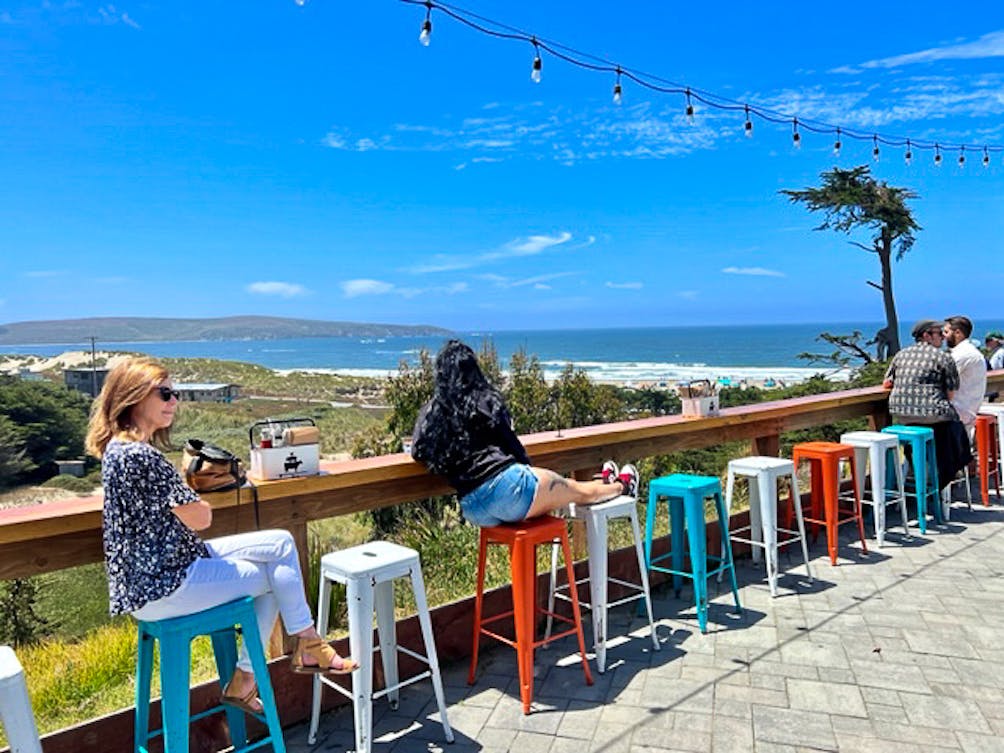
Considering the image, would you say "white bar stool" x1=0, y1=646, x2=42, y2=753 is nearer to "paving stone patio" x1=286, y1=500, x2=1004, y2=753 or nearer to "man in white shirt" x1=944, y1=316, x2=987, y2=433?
"paving stone patio" x1=286, y1=500, x2=1004, y2=753

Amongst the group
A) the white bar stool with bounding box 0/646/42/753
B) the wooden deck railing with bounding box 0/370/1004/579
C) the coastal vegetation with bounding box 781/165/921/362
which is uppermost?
the coastal vegetation with bounding box 781/165/921/362

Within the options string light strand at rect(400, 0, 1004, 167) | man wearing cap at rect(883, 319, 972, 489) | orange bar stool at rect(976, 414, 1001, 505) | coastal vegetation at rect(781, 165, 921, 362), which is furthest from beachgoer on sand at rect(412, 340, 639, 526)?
coastal vegetation at rect(781, 165, 921, 362)

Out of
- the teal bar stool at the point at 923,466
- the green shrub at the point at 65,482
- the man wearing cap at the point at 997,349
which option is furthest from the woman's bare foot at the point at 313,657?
the green shrub at the point at 65,482

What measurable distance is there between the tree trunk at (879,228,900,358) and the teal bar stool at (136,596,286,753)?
21318 mm

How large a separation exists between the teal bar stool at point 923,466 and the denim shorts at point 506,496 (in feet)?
10.3

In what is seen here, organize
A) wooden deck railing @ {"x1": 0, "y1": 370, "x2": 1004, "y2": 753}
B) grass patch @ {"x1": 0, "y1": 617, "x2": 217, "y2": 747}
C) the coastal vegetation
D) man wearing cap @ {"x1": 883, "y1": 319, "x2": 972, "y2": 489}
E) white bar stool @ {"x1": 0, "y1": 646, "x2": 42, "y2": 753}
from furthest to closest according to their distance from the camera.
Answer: the coastal vegetation < man wearing cap @ {"x1": 883, "y1": 319, "x2": 972, "y2": 489} < grass patch @ {"x1": 0, "y1": 617, "x2": 217, "y2": 747} < wooden deck railing @ {"x1": 0, "y1": 370, "x2": 1004, "y2": 753} < white bar stool @ {"x1": 0, "y1": 646, "x2": 42, "y2": 753}

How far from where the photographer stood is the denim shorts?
8.52 feet

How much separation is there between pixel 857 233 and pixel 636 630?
21.2 metres

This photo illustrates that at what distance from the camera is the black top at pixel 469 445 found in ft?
8.60

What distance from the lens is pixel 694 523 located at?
3.28 metres

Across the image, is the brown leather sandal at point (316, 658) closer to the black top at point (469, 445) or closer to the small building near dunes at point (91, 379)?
the black top at point (469, 445)

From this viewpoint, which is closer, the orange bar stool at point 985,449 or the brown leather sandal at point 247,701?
the brown leather sandal at point 247,701

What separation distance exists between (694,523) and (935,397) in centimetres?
269

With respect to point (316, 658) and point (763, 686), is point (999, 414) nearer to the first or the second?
point (763, 686)
